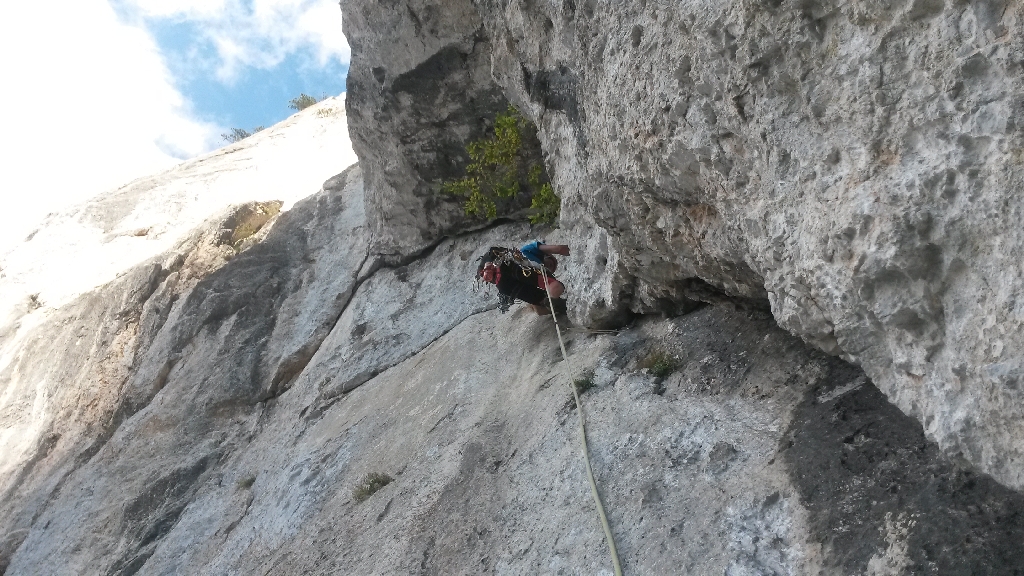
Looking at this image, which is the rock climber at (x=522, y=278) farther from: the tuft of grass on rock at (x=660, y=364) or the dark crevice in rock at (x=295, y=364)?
the dark crevice in rock at (x=295, y=364)

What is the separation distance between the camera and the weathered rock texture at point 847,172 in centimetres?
286

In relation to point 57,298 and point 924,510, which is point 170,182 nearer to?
point 57,298

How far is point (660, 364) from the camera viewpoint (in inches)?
226

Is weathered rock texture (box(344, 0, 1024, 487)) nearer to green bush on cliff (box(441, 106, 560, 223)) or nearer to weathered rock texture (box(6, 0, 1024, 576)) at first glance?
weathered rock texture (box(6, 0, 1024, 576))

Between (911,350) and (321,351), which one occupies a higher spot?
(911,350)

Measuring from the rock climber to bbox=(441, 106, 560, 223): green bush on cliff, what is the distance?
250 centimetres

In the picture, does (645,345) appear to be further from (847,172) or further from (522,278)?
(847,172)

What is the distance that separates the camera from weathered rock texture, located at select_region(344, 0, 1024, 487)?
2.86 m

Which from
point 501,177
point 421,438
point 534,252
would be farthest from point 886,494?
point 501,177

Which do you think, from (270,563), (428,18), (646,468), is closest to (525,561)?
(646,468)

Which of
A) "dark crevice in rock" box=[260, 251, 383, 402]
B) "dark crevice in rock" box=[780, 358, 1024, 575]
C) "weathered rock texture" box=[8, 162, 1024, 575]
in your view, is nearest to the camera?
"dark crevice in rock" box=[780, 358, 1024, 575]

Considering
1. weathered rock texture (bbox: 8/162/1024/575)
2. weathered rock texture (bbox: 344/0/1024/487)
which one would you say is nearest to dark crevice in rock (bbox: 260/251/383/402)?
weathered rock texture (bbox: 8/162/1024/575)

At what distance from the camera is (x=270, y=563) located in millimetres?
7516

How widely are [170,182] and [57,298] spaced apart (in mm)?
4967
